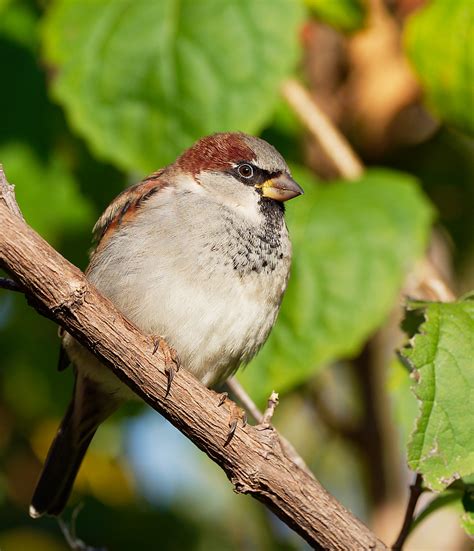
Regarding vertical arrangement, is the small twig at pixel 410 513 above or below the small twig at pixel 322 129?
below

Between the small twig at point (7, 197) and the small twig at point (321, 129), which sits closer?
the small twig at point (7, 197)

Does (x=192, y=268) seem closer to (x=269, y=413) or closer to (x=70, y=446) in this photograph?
(x=269, y=413)

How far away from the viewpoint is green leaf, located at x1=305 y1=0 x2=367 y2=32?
312 cm

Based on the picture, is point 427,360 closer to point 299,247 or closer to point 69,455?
point 299,247

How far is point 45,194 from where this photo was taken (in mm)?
3400

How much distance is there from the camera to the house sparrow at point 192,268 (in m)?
2.73

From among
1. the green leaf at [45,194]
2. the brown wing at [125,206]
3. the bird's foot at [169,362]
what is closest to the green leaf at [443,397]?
the bird's foot at [169,362]

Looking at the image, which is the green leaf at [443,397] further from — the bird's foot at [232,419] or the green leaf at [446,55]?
the green leaf at [446,55]

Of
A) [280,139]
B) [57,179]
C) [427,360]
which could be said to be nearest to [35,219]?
[57,179]

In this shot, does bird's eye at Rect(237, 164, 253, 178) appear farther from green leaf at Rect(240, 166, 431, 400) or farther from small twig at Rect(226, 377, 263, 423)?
small twig at Rect(226, 377, 263, 423)

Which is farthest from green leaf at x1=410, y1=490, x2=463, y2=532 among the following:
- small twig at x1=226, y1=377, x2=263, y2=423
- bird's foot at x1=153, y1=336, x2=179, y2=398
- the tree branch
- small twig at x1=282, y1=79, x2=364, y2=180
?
small twig at x1=282, y1=79, x2=364, y2=180

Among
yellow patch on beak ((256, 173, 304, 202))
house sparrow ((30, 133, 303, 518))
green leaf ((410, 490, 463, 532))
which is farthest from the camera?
yellow patch on beak ((256, 173, 304, 202))

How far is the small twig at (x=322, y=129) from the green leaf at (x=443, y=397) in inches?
56.6

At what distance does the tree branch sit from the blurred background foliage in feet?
1.54
